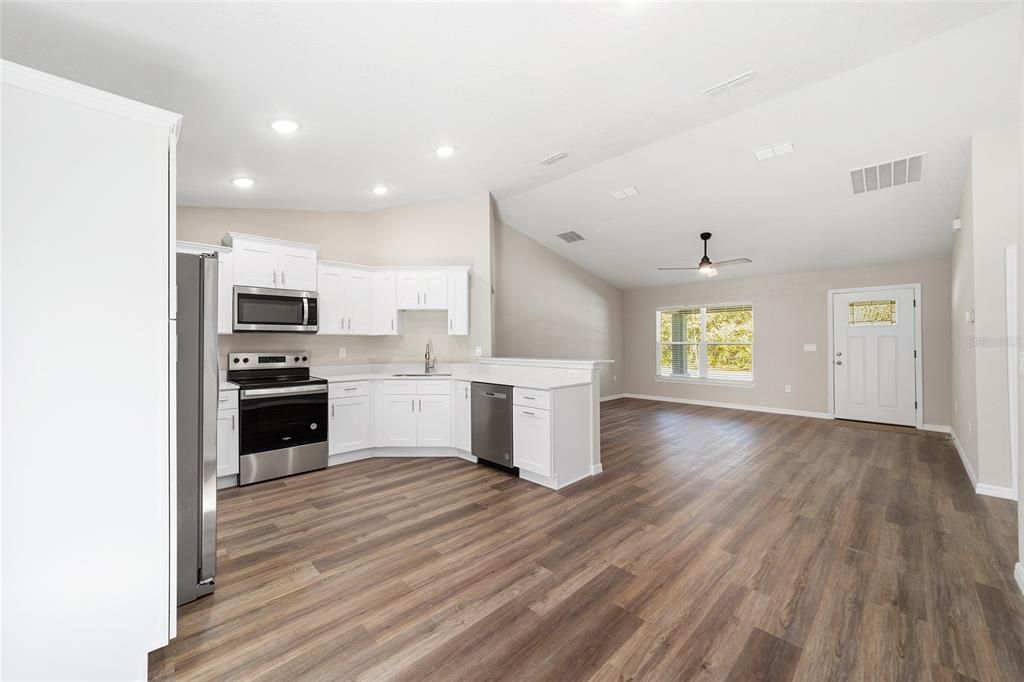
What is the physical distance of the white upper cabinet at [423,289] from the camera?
486cm

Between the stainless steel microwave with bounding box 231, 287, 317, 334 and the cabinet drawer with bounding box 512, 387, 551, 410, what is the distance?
2.22 metres

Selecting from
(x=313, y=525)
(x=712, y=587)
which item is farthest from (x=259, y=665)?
(x=712, y=587)

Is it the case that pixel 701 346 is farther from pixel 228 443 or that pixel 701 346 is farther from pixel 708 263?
pixel 228 443

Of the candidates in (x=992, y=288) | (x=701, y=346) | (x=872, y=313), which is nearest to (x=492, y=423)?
(x=992, y=288)

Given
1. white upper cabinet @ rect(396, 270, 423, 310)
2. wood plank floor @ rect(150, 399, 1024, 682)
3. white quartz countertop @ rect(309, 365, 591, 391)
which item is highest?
white upper cabinet @ rect(396, 270, 423, 310)

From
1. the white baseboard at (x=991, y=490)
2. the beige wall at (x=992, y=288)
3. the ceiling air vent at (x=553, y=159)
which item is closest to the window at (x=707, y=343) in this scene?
the white baseboard at (x=991, y=490)

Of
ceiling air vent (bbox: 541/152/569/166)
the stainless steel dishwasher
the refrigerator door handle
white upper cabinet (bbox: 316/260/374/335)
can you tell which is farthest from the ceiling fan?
the refrigerator door handle

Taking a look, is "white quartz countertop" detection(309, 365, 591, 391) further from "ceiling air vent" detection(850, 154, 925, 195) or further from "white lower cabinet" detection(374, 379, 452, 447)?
"ceiling air vent" detection(850, 154, 925, 195)

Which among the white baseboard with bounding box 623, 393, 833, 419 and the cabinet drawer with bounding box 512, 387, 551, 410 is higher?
the cabinet drawer with bounding box 512, 387, 551, 410

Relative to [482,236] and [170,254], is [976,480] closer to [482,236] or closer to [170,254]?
[482,236]

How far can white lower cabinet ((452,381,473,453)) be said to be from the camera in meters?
4.42

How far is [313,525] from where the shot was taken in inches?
113

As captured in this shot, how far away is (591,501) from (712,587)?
1.23 metres

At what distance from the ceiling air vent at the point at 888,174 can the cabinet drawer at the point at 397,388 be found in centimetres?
513
